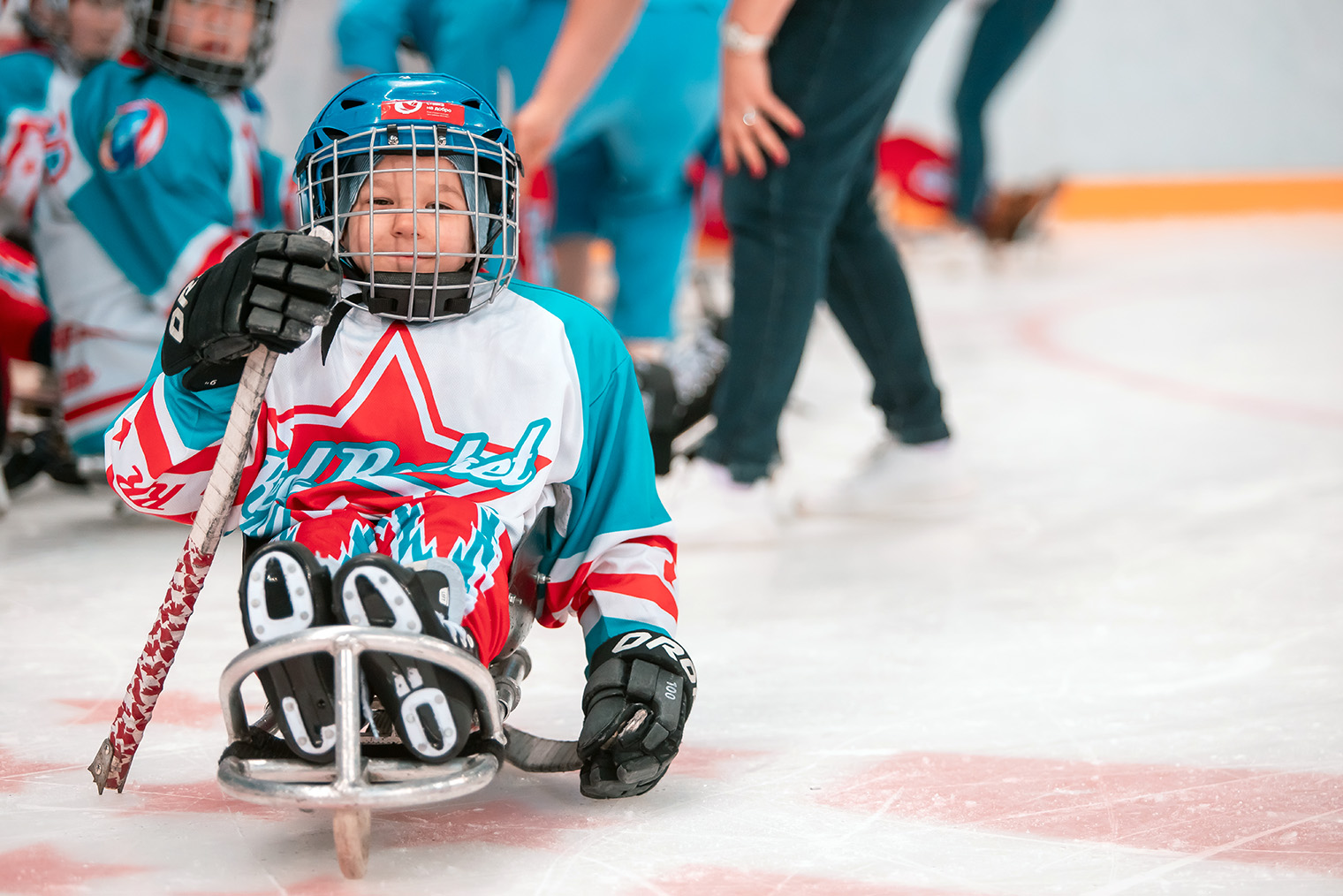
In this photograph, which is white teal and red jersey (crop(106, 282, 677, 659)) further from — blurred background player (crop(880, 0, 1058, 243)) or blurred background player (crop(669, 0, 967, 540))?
blurred background player (crop(880, 0, 1058, 243))

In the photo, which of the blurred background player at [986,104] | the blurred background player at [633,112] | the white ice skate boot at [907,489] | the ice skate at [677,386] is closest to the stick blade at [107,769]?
the ice skate at [677,386]

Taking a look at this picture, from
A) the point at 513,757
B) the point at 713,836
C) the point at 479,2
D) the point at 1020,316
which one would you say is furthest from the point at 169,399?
the point at 1020,316

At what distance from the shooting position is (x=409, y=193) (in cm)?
109

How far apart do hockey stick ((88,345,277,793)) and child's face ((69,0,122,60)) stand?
5.14 ft

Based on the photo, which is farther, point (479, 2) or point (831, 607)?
point (479, 2)

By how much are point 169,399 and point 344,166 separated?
23 centimetres

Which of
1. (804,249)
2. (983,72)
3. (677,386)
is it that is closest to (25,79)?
(677,386)

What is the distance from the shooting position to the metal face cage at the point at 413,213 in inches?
42.1

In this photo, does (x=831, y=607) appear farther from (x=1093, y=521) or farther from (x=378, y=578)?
(x=378, y=578)

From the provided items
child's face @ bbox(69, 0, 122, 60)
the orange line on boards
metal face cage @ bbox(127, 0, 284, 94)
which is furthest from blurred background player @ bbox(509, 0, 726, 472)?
the orange line on boards

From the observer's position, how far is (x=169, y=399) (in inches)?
42.1

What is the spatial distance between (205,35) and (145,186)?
0.79ft

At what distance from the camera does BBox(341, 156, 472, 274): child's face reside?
3.54 ft

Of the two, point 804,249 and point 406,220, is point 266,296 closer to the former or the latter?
point 406,220
